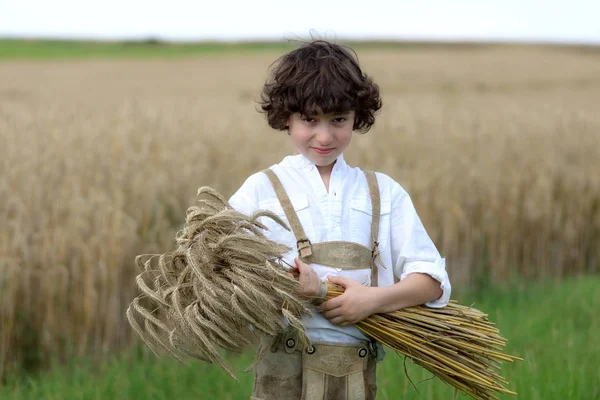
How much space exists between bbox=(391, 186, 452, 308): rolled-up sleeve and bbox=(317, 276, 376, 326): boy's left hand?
17cm

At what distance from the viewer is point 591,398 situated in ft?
12.5

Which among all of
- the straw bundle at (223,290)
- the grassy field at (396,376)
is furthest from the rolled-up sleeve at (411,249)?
the grassy field at (396,376)

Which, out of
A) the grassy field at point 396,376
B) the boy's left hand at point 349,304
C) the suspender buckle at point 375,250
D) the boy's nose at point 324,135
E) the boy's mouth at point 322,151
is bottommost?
the grassy field at point 396,376

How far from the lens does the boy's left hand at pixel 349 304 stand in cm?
222

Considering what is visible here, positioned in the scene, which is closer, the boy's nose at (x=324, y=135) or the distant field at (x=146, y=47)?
the boy's nose at (x=324, y=135)

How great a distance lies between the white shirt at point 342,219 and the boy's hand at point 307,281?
0.10 m

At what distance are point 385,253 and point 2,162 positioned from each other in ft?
12.9

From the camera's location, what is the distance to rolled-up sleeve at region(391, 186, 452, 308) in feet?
7.75

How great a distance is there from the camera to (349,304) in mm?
2217

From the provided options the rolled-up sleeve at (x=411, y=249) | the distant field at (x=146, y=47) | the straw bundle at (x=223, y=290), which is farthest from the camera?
the distant field at (x=146, y=47)

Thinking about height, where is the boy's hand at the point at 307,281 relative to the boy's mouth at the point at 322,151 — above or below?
below

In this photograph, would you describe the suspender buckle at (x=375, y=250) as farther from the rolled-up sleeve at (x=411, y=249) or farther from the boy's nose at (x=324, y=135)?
the boy's nose at (x=324, y=135)

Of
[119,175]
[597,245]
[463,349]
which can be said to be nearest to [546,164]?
[597,245]

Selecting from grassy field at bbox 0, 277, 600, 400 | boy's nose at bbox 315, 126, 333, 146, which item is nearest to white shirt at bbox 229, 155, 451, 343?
boy's nose at bbox 315, 126, 333, 146
